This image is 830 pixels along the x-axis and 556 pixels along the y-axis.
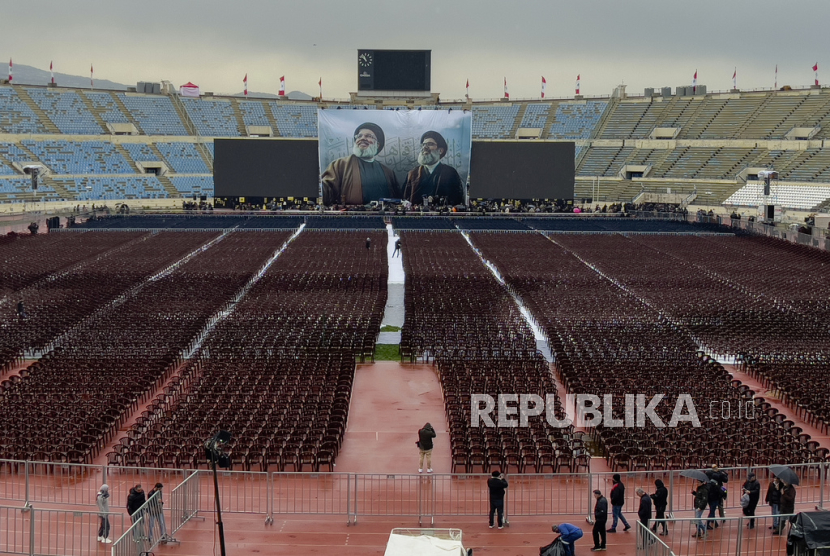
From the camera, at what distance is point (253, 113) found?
107188mm

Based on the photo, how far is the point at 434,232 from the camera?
6438 centimetres

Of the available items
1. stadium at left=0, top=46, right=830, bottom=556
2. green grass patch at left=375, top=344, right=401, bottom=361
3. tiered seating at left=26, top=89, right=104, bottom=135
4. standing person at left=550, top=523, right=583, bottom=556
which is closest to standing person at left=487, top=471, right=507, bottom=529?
stadium at left=0, top=46, right=830, bottom=556

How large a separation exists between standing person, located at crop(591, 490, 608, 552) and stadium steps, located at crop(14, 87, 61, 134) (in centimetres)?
9012

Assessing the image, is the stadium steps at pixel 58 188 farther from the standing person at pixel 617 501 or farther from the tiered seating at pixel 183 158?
the standing person at pixel 617 501

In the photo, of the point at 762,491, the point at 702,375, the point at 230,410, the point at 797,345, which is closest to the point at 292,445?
the point at 230,410

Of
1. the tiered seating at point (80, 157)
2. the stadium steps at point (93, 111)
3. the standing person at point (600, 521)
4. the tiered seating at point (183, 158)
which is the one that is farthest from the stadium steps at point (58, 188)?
the standing person at point (600, 521)

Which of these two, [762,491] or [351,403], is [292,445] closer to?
[351,403]

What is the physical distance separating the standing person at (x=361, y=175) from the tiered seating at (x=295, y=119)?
75.0ft

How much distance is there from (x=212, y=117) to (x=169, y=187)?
53.0ft

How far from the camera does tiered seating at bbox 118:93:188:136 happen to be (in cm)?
9931

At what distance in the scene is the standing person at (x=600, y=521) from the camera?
42.1 feet

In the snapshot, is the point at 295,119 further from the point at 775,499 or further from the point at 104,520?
the point at 775,499

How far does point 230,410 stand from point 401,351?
7827mm

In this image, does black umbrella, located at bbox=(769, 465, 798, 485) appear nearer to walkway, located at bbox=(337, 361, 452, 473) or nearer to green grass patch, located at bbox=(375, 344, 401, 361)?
walkway, located at bbox=(337, 361, 452, 473)
